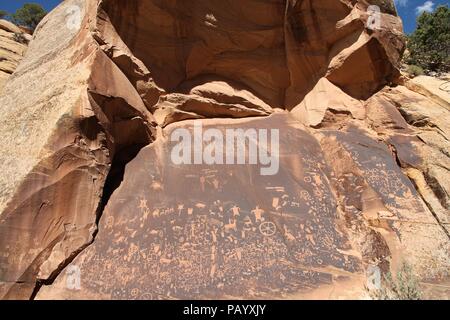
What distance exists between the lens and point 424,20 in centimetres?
1653

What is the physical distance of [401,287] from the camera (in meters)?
4.24

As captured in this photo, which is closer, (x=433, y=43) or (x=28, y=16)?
(x=433, y=43)

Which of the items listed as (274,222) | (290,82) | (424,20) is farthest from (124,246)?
(424,20)

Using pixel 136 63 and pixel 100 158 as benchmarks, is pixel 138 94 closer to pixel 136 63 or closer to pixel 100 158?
pixel 136 63

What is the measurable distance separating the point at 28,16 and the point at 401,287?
2090 centimetres

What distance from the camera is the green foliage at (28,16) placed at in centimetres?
1855

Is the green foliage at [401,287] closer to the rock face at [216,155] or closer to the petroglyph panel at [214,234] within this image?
the rock face at [216,155]

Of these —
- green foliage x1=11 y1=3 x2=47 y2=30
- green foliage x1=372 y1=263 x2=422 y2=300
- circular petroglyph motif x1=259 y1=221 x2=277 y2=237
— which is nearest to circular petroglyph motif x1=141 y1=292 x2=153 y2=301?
circular petroglyph motif x1=259 y1=221 x2=277 y2=237

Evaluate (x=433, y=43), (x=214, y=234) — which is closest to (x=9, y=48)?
(x=214, y=234)

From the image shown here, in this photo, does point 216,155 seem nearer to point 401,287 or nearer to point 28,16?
point 401,287

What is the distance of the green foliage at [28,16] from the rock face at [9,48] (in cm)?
543

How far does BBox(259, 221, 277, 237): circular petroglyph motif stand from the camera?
16.8ft

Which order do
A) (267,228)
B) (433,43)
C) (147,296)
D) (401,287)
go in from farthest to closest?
(433,43) → (267,228) → (147,296) → (401,287)

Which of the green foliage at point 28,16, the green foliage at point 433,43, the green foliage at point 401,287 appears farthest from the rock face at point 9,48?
the green foliage at point 433,43
